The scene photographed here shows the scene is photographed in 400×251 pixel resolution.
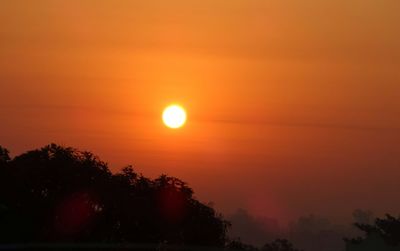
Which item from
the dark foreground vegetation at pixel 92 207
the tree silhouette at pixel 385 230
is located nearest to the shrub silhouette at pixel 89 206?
the dark foreground vegetation at pixel 92 207

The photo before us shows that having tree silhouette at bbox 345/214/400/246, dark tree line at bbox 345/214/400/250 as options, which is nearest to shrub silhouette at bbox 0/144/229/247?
dark tree line at bbox 345/214/400/250

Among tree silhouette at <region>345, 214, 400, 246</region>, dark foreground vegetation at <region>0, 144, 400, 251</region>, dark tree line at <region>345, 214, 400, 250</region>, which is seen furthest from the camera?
tree silhouette at <region>345, 214, 400, 246</region>

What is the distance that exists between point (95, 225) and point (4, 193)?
5685 mm

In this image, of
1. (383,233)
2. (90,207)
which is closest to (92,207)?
(90,207)

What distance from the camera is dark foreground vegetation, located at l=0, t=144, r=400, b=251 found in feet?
135

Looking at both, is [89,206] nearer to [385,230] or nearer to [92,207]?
[92,207]

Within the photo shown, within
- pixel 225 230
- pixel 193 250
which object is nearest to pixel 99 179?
pixel 225 230

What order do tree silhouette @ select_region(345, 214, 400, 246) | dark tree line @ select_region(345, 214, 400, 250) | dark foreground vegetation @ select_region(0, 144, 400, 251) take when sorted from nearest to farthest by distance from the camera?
dark foreground vegetation @ select_region(0, 144, 400, 251) < dark tree line @ select_region(345, 214, 400, 250) < tree silhouette @ select_region(345, 214, 400, 246)

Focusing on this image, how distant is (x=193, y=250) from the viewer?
14.0 metres

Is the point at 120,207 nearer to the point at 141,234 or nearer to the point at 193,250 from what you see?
the point at 141,234

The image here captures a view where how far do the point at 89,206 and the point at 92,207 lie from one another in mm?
212

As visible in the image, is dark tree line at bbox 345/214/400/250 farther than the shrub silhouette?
Yes

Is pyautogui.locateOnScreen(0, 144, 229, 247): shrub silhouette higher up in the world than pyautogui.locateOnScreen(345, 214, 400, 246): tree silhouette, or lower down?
lower down

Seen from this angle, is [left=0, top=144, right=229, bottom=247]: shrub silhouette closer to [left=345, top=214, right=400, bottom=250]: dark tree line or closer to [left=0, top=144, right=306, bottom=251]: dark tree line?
[left=0, top=144, right=306, bottom=251]: dark tree line
